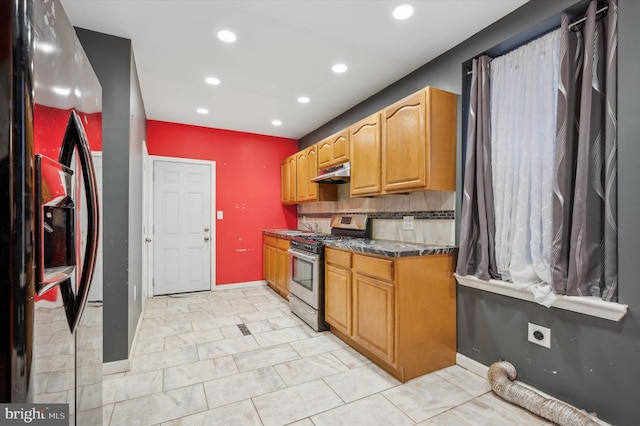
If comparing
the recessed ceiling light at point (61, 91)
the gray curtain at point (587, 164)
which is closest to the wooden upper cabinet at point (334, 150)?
the gray curtain at point (587, 164)

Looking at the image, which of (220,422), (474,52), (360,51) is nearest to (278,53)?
(360,51)

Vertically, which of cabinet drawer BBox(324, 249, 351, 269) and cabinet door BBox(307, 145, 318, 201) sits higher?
cabinet door BBox(307, 145, 318, 201)

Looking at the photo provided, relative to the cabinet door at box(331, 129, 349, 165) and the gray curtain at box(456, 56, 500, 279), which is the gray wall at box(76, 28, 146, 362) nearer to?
the cabinet door at box(331, 129, 349, 165)

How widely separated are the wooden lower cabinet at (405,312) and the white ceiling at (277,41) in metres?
1.72

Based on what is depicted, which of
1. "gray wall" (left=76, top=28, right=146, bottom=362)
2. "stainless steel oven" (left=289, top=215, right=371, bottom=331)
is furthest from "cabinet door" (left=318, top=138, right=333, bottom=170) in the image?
"gray wall" (left=76, top=28, right=146, bottom=362)

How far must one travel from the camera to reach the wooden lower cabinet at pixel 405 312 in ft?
7.13

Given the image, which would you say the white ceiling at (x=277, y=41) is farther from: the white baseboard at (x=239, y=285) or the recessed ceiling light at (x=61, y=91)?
the white baseboard at (x=239, y=285)

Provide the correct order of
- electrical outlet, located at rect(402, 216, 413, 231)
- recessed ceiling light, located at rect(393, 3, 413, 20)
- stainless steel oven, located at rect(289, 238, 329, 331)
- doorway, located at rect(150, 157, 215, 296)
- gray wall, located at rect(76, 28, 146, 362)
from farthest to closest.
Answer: doorway, located at rect(150, 157, 215, 296)
stainless steel oven, located at rect(289, 238, 329, 331)
electrical outlet, located at rect(402, 216, 413, 231)
gray wall, located at rect(76, 28, 146, 362)
recessed ceiling light, located at rect(393, 3, 413, 20)

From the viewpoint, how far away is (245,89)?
3.32 metres

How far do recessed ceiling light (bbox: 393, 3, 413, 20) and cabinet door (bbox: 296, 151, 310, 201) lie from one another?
248 cm

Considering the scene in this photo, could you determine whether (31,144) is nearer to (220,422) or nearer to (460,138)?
(220,422)

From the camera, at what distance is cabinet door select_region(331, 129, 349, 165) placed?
3411 mm

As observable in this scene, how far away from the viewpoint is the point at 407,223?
2.98 metres

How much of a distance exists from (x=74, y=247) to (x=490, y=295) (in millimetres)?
2412
